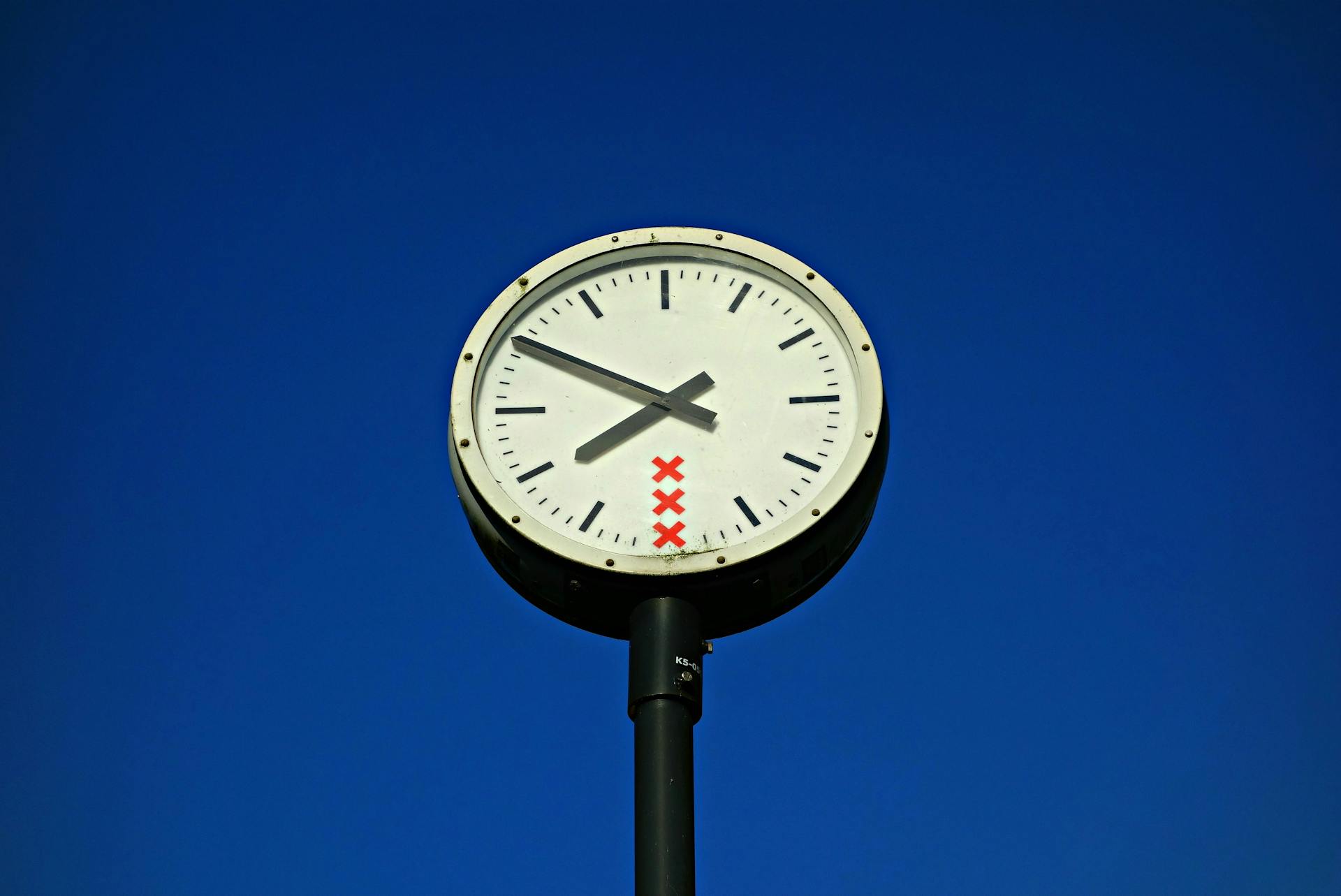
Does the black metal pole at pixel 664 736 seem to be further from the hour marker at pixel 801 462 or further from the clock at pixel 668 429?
the hour marker at pixel 801 462

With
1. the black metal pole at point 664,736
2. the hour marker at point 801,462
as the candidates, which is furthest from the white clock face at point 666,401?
the black metal pole at point 664,736

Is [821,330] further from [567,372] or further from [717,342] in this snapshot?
[567,372]

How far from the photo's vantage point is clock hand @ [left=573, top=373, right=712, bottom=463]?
5.68 m

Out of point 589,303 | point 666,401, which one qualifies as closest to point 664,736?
point 666,401

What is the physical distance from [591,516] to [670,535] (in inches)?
11.3

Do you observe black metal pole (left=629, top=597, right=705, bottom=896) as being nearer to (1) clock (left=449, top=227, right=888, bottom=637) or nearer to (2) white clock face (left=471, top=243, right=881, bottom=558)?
(1) clock (left=449, top=227, right=888, bottom=637)

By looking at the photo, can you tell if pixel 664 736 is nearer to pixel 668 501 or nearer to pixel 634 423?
pixel 668 501

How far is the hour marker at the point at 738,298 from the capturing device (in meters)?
6.09

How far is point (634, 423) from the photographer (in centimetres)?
575

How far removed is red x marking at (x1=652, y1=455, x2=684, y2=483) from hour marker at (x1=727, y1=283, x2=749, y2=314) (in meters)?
0.73

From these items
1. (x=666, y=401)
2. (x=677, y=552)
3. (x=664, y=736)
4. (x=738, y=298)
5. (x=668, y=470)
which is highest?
(x=738, y=298)

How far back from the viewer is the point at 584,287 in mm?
6160

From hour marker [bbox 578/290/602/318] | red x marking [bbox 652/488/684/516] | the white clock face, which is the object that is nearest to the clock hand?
the white clock face

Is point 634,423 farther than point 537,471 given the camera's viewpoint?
Yes
